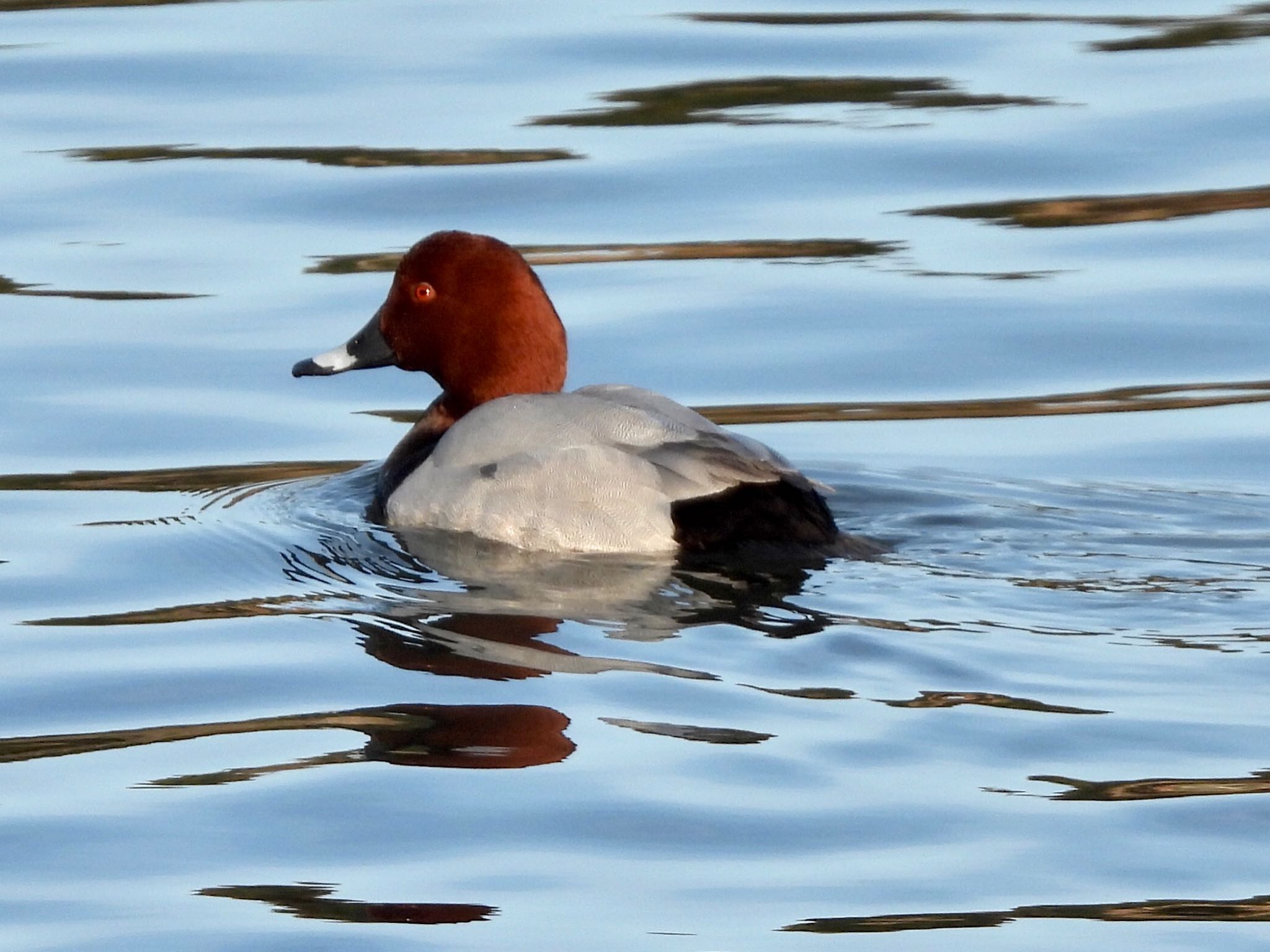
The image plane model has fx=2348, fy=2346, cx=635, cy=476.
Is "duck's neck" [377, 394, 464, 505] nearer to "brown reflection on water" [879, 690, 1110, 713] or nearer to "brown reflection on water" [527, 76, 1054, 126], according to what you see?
"brown reflection on water" [879, 690, 1110, 713]

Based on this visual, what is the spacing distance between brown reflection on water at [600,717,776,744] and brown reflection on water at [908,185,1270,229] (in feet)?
17.1

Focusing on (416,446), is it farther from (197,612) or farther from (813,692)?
(813,692)

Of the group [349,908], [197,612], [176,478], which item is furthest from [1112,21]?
[349,908]

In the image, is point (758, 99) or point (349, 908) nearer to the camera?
point (349, 908)

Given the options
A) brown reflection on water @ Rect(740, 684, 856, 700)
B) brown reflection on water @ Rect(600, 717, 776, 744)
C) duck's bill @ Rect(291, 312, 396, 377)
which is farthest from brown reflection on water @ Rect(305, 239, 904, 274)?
brown reflection on water @ Rect(600, 717, 776, 744)

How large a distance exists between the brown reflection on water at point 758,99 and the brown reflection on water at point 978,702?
6.36 m

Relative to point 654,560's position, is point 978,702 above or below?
below

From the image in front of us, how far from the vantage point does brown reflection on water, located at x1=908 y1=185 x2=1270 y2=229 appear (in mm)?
9609

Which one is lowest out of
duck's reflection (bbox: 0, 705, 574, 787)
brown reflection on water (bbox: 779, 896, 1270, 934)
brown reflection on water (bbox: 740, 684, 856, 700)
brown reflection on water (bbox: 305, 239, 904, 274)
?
brown reflection on water (bbox: 779, 896, 1270, 934)

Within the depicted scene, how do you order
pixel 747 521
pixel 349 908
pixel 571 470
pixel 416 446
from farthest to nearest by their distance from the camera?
pixel 416 446 < pixel 571 470 < pixel 747 521 < pixel 349 908

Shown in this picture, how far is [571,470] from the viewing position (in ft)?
20.0

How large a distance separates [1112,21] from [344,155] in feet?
13.9

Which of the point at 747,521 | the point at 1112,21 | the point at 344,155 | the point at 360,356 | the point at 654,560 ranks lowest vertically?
the point at 654,560

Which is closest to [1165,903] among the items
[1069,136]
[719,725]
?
[719,725]
